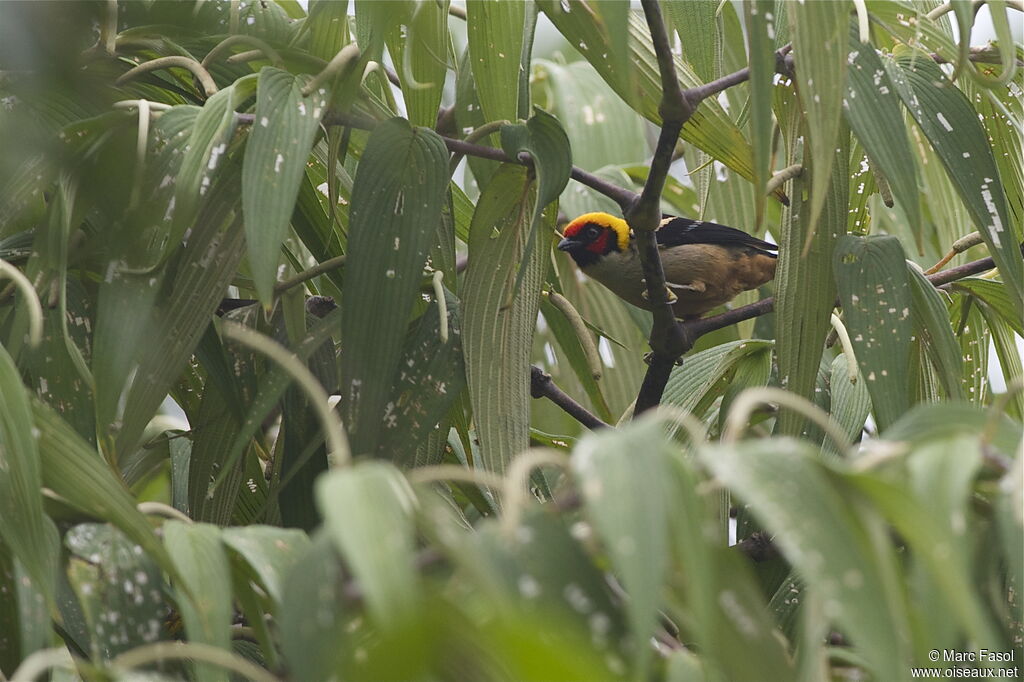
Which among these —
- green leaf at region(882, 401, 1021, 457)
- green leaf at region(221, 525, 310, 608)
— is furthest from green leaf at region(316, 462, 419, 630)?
green leaf at region(882, 401, 1021, 457)

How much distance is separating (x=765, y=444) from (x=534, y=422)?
5.64 feet

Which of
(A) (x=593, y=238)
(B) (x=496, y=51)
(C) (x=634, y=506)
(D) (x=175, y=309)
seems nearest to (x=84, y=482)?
(D) (x=175, y=309)

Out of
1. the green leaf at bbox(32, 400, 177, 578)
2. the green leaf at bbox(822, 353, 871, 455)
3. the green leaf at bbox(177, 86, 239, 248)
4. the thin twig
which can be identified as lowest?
the green leaf at bbox(822, 353, 871, 455)

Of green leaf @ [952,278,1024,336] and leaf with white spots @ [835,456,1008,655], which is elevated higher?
leaf with white spots @ [835,456,1008,655]

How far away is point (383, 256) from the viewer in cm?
151

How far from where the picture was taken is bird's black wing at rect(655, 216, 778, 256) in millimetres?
3157

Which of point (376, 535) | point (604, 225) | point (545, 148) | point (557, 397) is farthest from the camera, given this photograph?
point (604, 225)

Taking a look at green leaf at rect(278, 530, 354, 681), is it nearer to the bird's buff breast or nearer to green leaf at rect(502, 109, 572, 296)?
green leaf at rect(502, 109, 572, 296)

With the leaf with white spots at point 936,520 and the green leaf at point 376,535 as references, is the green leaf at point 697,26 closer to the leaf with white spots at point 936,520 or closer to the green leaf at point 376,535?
the leaf with white spots at point 936,520

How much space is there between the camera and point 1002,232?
4.95ft

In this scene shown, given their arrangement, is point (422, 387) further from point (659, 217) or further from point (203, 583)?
point (203, 583)

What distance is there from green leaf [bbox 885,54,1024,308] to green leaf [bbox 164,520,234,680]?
1.07 metres

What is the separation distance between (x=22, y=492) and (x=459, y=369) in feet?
2.23

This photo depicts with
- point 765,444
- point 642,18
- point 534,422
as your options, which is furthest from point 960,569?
point 534,422
